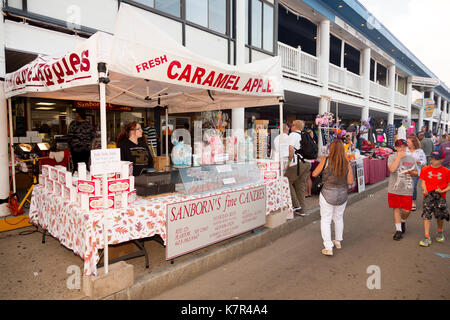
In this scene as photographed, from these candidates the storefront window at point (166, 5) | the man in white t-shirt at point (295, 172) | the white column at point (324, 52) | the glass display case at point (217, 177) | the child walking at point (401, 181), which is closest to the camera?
the glass display case at point (217, 177)

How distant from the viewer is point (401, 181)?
478cm

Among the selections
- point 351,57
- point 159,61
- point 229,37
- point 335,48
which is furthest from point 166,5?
point 351,57

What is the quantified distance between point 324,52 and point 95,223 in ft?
42.0

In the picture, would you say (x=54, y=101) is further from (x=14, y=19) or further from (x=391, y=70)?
(x=391, y=70)

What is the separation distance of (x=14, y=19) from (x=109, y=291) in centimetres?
524

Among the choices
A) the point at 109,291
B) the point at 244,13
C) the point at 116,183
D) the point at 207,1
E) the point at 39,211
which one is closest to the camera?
the point at 109,291

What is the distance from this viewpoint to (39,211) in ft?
14.2

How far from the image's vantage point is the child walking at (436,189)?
15.0 feet

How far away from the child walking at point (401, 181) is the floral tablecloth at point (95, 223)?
346cm

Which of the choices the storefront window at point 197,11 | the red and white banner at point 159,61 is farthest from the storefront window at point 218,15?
the red and white banner at point 159,61

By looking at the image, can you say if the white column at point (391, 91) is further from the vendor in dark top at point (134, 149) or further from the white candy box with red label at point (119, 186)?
the white candy box with red label at point (119, 186)

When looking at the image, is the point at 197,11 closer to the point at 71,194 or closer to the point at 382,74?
the point at 71,194

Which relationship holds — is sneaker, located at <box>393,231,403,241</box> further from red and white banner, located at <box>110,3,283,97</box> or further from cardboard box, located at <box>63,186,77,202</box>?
cardboard box, located at <box>63,186,77,202</box>
